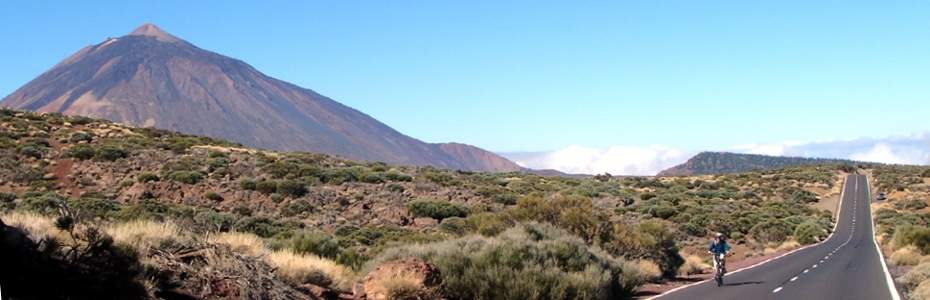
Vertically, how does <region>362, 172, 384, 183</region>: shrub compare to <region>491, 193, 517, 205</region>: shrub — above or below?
above

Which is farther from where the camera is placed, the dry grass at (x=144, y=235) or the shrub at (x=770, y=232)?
the shrub at (x=770, y=232)

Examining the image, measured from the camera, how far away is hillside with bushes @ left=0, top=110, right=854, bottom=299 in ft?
28.3

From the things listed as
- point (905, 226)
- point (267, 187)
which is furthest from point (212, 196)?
point (905, 226)

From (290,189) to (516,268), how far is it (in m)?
24.8

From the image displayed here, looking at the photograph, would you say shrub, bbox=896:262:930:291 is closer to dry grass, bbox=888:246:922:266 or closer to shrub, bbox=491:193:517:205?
dry grass, bbox=888:246:922:266

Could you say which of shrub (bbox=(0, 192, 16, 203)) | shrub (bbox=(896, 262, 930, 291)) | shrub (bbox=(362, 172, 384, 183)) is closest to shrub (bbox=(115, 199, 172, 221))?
shrub (bbox=(0, 192, 16, 203))

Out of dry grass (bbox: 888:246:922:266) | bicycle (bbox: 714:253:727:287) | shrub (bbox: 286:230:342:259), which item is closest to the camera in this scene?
shrub (bbox: 286:230:342:259)

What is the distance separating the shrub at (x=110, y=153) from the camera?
39.2 metres

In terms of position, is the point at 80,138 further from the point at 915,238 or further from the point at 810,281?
the point at 915,238

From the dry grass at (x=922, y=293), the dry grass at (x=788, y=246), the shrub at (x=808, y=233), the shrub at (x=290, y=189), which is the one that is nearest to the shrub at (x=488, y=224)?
→ the dry grass at (x=922, y=293)

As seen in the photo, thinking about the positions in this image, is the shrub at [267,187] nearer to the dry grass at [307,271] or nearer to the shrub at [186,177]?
the shrub at [186,177]

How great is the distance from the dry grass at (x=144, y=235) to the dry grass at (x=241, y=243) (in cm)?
55

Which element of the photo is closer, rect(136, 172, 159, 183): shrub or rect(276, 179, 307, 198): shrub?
rect(136, 172, 159, 183): shrub

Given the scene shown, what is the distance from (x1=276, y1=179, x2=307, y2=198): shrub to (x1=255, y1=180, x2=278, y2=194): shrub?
183 millimetres
